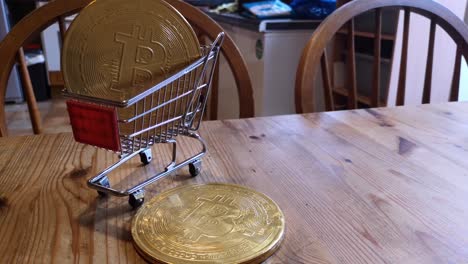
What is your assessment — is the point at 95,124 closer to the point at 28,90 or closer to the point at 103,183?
the point at 103,183

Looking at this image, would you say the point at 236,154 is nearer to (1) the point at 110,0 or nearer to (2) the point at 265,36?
(1) the point at 110,0

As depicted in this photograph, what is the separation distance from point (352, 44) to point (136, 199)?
0.69 meters

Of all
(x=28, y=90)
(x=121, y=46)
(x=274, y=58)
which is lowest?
(x=274, y=58)

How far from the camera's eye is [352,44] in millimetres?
936

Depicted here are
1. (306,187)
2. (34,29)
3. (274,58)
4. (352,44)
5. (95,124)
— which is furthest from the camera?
(274,58)

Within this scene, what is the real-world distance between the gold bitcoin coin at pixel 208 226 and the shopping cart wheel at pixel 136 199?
1 cm

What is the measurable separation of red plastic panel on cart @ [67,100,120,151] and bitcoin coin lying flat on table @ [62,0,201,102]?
72mm

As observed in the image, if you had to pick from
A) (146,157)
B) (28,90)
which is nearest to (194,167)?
(146,157)

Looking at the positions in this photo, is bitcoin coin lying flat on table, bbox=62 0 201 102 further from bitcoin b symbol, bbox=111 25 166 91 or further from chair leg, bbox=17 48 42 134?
chair leg, bbox=17 48 42 134

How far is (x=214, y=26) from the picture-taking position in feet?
2.71

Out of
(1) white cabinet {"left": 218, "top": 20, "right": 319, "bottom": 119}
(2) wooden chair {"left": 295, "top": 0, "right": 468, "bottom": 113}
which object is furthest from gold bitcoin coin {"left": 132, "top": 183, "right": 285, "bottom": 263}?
(1) white cabinet {"left": 218, "top": 20, "right": 319, "bottom": 119}

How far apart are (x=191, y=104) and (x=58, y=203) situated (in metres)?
0.20

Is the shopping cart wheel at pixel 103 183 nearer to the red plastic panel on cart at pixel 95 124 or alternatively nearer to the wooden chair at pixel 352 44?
the red plastic panel on cart at pixel 95 124

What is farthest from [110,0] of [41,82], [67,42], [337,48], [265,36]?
[41,82]
